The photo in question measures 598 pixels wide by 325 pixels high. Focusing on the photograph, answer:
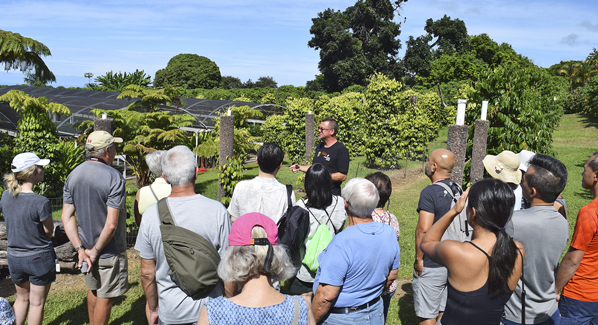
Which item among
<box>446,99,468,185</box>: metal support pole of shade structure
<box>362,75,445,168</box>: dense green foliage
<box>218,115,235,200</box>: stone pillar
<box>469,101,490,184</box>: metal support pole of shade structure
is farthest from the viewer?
<box>362,75,445,168</box>: dense green foliage

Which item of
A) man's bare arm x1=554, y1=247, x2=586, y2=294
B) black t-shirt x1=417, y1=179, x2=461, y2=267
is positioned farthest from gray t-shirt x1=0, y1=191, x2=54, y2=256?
man's bare arm x1=554, y1=247, x2=586, y2=294

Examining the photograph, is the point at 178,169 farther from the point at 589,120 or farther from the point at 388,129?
A: the point at 589,120

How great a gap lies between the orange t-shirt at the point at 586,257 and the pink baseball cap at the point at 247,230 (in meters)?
2.15

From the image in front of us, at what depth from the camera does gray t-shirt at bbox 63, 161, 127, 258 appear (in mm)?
3213

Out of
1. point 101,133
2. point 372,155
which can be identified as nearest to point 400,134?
point 372,155

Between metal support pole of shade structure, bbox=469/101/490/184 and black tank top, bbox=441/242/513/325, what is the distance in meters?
3.97

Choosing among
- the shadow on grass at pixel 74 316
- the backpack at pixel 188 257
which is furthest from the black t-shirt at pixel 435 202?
the shadow on grass at pixel 74 316

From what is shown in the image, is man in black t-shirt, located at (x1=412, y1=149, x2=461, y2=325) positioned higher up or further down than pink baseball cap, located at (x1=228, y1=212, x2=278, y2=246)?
further down

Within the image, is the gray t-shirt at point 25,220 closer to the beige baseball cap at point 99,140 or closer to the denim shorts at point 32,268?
the denim shorts at point 32,268

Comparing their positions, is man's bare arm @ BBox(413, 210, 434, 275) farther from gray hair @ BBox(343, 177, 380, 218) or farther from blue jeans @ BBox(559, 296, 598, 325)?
blue jeans @ BBox(559, 296, 598, 325)

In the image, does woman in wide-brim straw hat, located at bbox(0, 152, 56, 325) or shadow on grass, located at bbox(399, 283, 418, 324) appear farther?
shadow on grass, located at bbox(399, 283, 418, 324)

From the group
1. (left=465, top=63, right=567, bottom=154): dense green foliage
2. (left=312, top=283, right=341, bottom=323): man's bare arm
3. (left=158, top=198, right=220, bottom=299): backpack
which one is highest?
(left=465, top=63, right=567, bottom=154): dense green foliage

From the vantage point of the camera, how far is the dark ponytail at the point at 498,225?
2062 millimetres

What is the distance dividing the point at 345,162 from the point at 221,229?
2537 mm
